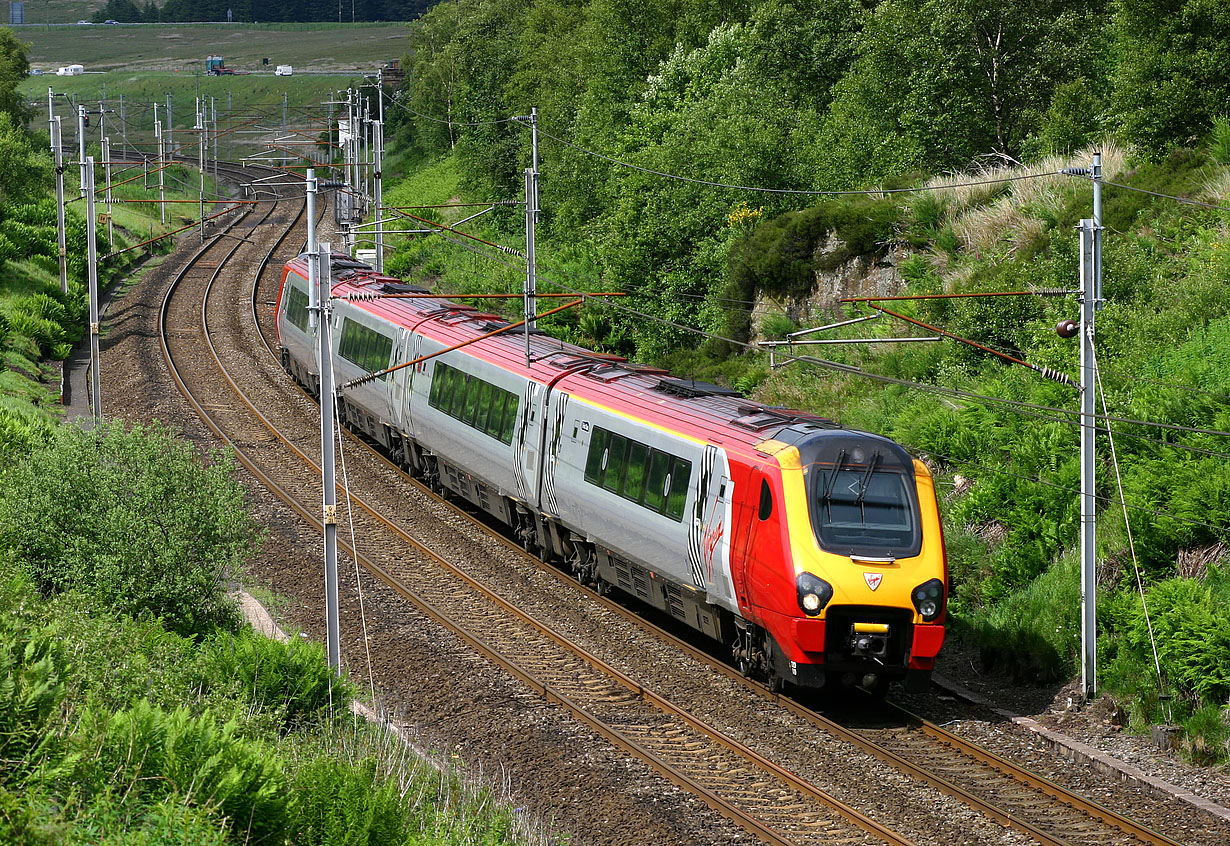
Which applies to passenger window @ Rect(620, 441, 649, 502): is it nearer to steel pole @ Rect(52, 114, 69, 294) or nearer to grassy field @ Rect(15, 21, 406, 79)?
steel pole @ Rect(52, 114, 69, 294)

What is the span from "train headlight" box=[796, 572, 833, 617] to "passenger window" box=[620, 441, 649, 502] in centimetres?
382

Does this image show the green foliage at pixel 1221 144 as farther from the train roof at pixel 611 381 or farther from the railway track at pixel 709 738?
the railway track at pixel 709 738

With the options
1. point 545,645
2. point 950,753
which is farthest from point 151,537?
point 950,753

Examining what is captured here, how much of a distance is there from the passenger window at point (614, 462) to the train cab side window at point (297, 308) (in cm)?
1615

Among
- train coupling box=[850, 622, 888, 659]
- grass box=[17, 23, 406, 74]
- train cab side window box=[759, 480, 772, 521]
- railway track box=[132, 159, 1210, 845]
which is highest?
grass box=[17, 23, 406, 74]

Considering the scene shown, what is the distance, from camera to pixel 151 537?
55.9 ft

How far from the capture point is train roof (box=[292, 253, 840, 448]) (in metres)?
16.5

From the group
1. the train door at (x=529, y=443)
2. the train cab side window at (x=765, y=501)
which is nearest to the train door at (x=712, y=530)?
the train cab side window at (x=765, y=501)

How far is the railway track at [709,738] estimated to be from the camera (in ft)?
39.7

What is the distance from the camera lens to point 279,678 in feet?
46.0

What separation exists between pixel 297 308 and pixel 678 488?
19796mm

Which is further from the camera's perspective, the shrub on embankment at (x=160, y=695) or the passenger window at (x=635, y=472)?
the passenger window at (x=635, y=472)

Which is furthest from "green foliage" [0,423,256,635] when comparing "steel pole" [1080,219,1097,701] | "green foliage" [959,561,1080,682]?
"steel pole" [1080,219,1097,701]

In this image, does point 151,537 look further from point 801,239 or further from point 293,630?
point 801,239
